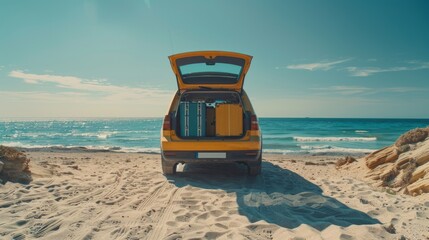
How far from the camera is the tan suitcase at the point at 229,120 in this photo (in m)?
5.65

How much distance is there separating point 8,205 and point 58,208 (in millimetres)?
695

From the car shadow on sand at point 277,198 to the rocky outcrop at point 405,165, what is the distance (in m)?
1.48

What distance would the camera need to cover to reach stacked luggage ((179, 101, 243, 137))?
565 centimetres

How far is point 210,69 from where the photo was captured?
575cm

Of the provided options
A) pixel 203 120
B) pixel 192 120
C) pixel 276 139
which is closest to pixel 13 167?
pixel 192 120

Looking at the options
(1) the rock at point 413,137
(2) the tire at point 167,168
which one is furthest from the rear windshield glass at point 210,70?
(1) the rock at point 413,137

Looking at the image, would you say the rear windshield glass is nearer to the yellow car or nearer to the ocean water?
the yellow car

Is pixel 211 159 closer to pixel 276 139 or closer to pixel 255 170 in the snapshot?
pixel 255 170

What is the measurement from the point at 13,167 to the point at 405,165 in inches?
296

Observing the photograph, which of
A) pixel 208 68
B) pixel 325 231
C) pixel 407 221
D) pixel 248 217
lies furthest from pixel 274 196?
pixel 208 68

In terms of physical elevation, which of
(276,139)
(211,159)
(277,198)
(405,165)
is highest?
(211,159)

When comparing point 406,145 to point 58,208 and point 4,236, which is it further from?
point 4,236

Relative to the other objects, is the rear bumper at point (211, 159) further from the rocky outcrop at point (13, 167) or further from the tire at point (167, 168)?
the rocky outcrop at point (13, 167)

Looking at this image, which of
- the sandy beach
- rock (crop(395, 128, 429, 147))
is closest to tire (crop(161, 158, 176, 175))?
the sandy beach
